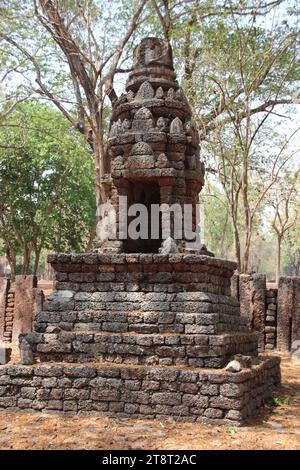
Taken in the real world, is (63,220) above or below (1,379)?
above

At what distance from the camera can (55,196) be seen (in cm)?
2356

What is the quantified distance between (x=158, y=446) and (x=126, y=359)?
1.61 meters

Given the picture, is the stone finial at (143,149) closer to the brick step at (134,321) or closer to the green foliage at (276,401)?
the brick step at (134,321)

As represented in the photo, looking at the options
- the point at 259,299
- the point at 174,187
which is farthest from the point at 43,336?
the point at 259,299

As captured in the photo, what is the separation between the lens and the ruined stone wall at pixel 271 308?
11984 mm

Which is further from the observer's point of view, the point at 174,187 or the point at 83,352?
the point at 174,187

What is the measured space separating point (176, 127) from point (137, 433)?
4.69 m

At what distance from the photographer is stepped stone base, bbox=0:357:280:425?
20.9 ft

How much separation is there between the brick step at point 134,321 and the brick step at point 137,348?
4.8 inches

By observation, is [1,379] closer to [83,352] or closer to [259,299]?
[83,352]

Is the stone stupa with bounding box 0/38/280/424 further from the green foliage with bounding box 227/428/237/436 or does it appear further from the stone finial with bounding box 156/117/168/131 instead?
the green foliage with bounding box 227/428/237/436

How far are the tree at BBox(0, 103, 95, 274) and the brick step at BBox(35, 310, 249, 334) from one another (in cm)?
1521

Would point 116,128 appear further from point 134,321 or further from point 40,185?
point 40,185

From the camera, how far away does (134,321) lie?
23.4 feet
